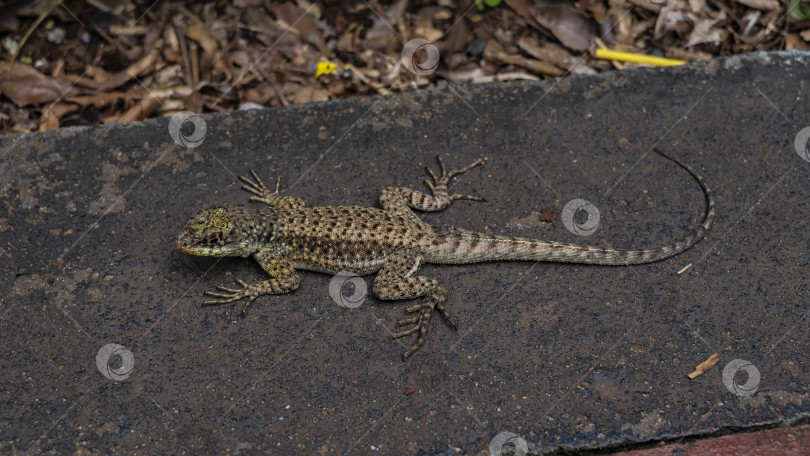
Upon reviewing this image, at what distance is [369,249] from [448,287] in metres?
0.69

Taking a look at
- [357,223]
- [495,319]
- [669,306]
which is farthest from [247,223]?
[669,306]

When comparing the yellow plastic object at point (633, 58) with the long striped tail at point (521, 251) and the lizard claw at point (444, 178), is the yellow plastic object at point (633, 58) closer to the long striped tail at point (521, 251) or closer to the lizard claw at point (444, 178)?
the lizard claw at point (444, 178)

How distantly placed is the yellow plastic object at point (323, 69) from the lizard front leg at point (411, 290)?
2.96 meters

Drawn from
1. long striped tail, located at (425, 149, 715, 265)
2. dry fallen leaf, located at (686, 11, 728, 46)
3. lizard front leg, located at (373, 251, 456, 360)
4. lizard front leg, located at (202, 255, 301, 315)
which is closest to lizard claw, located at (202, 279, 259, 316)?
lizard front leg, located at (202, 255, 301, 315)

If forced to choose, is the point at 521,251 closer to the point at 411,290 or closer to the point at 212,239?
the point at 411,290

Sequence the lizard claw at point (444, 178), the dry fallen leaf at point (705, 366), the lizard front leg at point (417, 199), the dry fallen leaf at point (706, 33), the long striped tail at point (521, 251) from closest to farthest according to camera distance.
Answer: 1. the dry fallen leaf at point (705, 366)
2. the long striped tail at point (521, 251)
3. the lizard front leg at point (417, 199)
4. the lizard claw at point (444, 178)
5. the dry fallen leaf at point (706, 33)

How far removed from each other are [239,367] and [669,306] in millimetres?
3267

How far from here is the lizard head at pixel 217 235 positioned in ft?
17.1

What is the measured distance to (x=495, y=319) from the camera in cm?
533

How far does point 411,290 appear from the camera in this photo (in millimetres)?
5340

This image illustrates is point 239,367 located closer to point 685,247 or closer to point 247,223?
point 247,223

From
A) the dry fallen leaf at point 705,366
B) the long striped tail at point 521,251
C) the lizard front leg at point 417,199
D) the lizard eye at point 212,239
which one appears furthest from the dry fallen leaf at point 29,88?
the dry fallen leaf at point 705,366

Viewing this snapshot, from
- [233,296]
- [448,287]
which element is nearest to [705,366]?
[448,287]

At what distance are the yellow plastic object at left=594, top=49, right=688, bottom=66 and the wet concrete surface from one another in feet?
1.65
